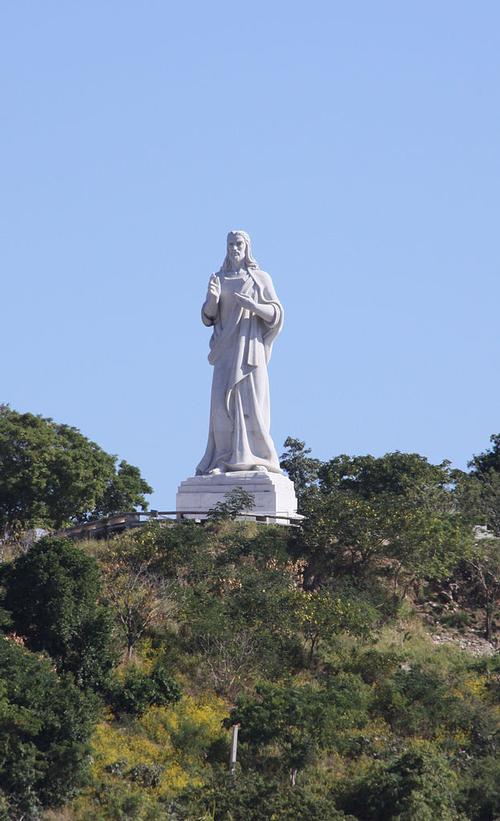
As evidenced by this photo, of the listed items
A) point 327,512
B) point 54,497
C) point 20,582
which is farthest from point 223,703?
point 54,497

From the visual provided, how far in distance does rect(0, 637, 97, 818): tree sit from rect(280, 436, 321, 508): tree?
21.0m

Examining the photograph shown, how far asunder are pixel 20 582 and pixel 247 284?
9705 millimetres

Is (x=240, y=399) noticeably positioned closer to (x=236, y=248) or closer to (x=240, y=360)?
(x=240, y=360)

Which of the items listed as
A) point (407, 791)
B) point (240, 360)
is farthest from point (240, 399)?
point (407, 791)

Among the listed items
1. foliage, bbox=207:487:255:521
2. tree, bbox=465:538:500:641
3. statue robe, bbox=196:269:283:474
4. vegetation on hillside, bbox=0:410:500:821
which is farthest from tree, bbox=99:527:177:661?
tree, bbox=465:538:500:641

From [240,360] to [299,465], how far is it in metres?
11.8

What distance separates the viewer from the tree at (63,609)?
3162cm

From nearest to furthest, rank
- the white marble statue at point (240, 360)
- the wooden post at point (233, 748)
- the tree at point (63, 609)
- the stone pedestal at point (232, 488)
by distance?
the wooden post at point (233, 748), the tree at point (63, 609), the stone pedestal at point (232, 488), the white marble statue at point (240, 360)

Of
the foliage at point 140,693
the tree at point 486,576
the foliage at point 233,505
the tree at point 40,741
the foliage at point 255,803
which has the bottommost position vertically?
the foliage at point 255,803

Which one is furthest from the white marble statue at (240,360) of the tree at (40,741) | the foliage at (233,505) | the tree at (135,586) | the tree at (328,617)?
the tree at (40,741)

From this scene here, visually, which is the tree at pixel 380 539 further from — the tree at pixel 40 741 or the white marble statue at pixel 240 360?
the tree at pixel 40 741

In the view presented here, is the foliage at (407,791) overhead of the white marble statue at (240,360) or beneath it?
beneath

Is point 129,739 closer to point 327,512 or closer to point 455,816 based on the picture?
point 455,816

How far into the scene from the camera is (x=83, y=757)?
2847cm
